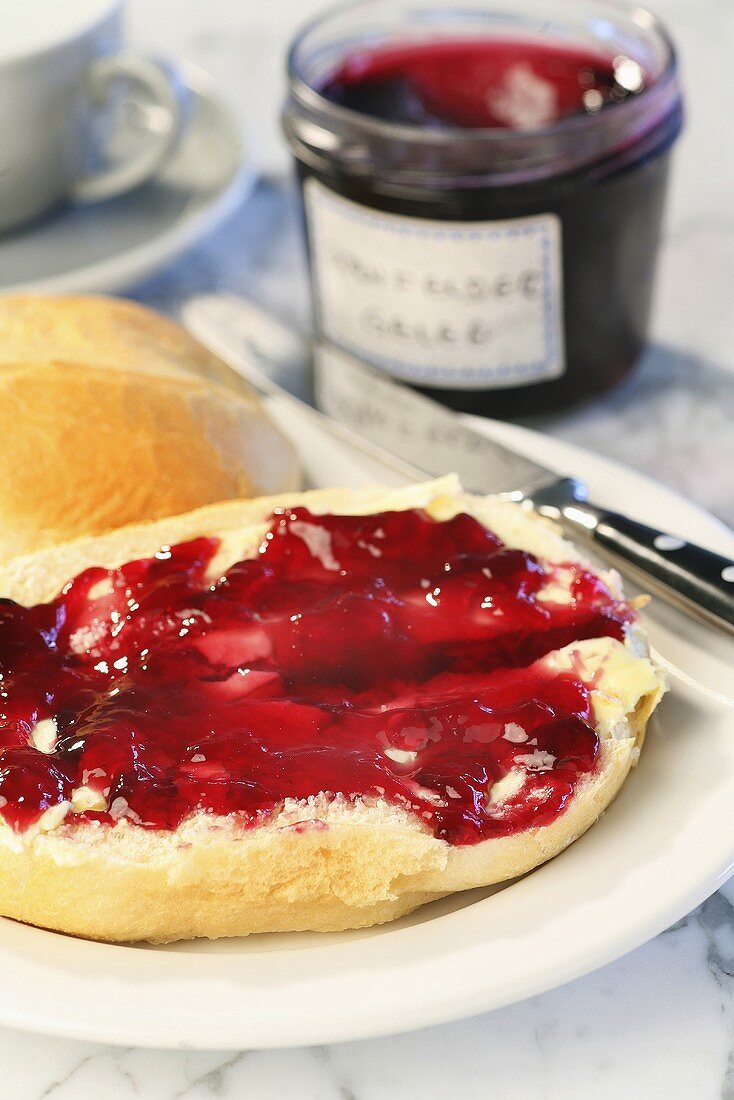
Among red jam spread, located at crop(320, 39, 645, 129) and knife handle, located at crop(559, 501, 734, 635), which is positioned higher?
red jam spread, located at crop(320, 39, 645, 129)

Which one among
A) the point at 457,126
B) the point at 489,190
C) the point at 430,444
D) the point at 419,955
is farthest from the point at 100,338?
the point at 419,955

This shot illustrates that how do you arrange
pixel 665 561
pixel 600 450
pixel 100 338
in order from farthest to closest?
pixel 600 450
pixel 100 338
pixel 665 561

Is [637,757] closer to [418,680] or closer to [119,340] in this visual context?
[418,680]

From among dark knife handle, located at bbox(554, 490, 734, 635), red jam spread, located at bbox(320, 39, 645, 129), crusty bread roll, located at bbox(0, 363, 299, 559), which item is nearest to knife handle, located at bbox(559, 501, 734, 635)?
dark knife handle, located at bbox(554, 490, 734, 635)

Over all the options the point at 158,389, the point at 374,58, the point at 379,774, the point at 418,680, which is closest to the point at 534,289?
the point at 374,58

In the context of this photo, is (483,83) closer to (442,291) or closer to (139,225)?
(442,291)

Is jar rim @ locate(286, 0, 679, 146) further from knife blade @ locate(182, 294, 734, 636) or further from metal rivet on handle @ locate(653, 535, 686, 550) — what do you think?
metal rivet on handle @ locate(653, 535, 686, 550)

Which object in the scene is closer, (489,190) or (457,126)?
(489,190)
